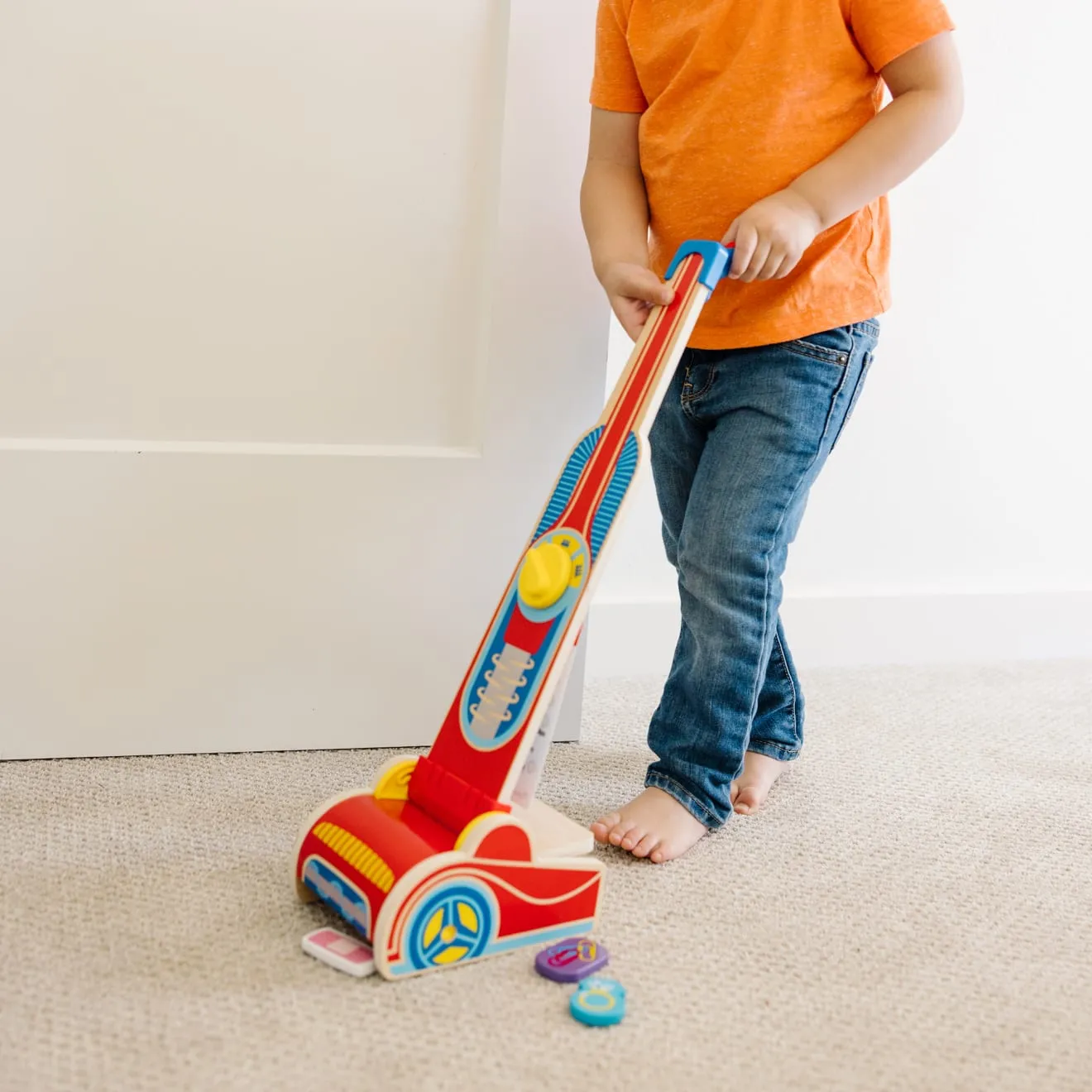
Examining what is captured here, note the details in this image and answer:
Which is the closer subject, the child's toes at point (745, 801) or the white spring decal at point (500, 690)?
the white spring decal at point (500, 690)

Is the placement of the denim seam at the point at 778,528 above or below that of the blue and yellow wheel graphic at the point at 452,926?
above

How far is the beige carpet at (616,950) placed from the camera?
623 millimetres

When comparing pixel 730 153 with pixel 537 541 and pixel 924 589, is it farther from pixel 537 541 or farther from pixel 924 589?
pixel 924 589

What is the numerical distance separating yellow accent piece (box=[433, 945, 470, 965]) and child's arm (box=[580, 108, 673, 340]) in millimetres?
440

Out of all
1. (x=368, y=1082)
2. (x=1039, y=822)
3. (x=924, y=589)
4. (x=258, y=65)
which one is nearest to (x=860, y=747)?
(x=1039, y=822)

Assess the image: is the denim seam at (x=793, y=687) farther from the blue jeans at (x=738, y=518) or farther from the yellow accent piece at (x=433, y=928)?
the yellow accent piece at (x=433, y=928)

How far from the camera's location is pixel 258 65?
0.96m

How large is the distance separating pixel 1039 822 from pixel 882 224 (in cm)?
49

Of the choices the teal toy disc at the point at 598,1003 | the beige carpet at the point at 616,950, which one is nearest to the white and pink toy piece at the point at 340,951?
the beige carpet at the point at 616,950

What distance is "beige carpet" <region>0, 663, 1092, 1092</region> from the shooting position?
24.5 inches

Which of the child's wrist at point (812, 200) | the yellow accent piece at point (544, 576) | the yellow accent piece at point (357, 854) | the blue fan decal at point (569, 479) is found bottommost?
the yellow accent piece at point (357, 854)

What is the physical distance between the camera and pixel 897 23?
0.85 metres

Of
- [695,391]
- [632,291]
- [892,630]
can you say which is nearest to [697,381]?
[695,391]

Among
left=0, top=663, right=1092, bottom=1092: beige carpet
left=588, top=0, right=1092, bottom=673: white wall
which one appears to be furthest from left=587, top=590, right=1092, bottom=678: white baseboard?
left=0, top=663, right=1092, bottom=1092: beige carpet
